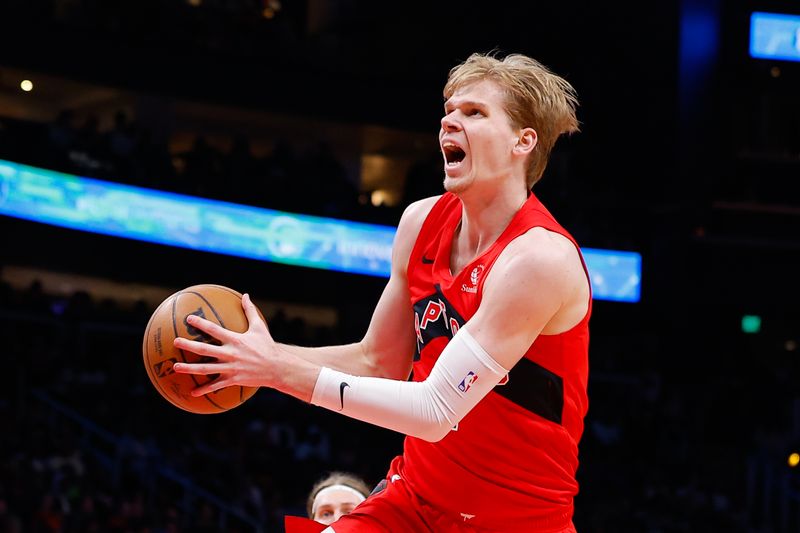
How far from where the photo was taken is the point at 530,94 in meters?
3.79

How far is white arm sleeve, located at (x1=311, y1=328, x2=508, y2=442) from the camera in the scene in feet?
11.3

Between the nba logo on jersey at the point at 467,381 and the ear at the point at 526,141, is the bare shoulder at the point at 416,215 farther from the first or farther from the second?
the nba logo on jersey at the point at 467,381

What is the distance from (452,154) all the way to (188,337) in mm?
1093

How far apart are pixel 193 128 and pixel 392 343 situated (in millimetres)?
19657

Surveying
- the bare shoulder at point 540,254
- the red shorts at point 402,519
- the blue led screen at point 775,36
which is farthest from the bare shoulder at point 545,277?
the blue led screen at point 775,36

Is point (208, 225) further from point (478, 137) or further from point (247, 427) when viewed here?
point (478, 137)

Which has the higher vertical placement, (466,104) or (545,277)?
(466,104)

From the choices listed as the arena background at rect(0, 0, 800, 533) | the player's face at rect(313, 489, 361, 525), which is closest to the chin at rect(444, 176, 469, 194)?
the player's face at rect(313, 489, 361, 525)

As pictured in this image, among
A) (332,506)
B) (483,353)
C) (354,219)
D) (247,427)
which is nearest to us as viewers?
(483,353)

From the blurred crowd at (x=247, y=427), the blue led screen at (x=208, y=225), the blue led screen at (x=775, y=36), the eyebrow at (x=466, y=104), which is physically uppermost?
the blue led screen at (x=775, y=36)

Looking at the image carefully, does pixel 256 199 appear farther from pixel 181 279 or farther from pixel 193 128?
pixel 193 128

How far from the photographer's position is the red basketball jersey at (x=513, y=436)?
3625mm

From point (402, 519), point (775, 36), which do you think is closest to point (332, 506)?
point (402, 519)

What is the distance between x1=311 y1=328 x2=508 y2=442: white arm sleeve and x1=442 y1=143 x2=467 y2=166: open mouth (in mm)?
649
